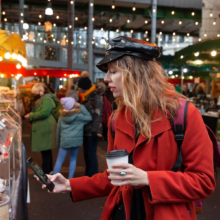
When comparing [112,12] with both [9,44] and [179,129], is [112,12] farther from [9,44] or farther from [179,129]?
[179,129]

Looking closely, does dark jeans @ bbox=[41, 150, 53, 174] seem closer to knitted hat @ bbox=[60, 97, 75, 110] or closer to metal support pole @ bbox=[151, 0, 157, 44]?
knitted hat @ bbox=[60, 97, 75, 110]

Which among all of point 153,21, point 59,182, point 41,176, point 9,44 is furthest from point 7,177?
point 153,21

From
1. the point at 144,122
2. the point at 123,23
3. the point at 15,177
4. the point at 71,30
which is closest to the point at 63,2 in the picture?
the point at 71,30

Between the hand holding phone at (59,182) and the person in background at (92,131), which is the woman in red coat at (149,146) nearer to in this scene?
the hand holding phone at (59,182)

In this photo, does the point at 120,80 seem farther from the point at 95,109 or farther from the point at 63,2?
the point at 63,2

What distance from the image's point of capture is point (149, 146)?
5.19 ft

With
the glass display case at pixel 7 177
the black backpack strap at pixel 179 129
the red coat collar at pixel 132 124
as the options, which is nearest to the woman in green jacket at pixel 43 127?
the glass display case at pixel 7 177

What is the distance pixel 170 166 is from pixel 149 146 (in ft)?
0.48

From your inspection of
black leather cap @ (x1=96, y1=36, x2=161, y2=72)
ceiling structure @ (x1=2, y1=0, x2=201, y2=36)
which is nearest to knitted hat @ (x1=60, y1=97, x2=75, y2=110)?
black leather cap @ (x1=96, y1=36, x2=161, y2=72)

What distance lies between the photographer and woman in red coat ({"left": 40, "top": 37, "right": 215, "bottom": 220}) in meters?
1.48

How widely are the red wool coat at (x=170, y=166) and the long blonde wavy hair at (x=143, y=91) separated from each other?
7 centimetres

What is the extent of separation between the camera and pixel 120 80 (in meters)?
1.69

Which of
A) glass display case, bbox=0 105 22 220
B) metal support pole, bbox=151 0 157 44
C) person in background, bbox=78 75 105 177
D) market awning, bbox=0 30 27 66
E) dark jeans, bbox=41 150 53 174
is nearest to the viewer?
glass display case, bbox=0 105 22 220

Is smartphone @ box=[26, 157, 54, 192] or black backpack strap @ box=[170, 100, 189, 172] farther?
smartphone @ box=[26, 157, 54, 192]
